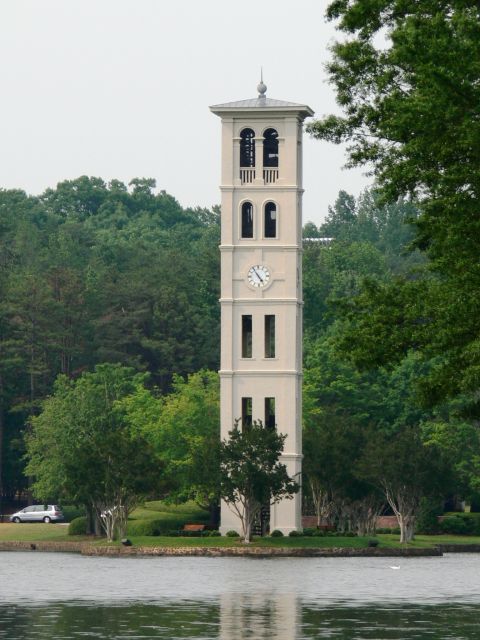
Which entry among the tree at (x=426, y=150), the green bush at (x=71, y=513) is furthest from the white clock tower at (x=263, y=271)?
the tree at (x=426, y=150)

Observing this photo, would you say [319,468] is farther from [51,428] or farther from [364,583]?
[364,583]

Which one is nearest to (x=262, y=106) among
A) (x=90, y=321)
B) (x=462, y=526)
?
(x=462, y=526)

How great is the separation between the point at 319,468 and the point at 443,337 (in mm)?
62086

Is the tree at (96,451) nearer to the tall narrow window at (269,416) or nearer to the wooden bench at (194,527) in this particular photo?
the wooden bench at (194,527)

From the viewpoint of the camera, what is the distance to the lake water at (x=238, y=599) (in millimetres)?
45531

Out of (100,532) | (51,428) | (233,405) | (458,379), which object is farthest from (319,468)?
(458,379)

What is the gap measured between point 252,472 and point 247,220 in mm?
16269

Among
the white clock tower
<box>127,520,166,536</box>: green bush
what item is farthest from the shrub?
<box>127,520,166,536</box>: green bush

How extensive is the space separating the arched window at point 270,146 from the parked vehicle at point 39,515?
97.8 ft

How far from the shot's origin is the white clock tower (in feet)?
341

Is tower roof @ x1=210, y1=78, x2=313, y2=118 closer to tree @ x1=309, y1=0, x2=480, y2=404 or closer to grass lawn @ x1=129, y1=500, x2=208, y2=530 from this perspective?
grass lawn @ x1=129, y1=500, x2=208, y2=530

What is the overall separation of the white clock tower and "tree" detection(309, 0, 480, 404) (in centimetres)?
5556

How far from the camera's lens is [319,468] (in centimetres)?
10531

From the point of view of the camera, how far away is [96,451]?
99062mm
